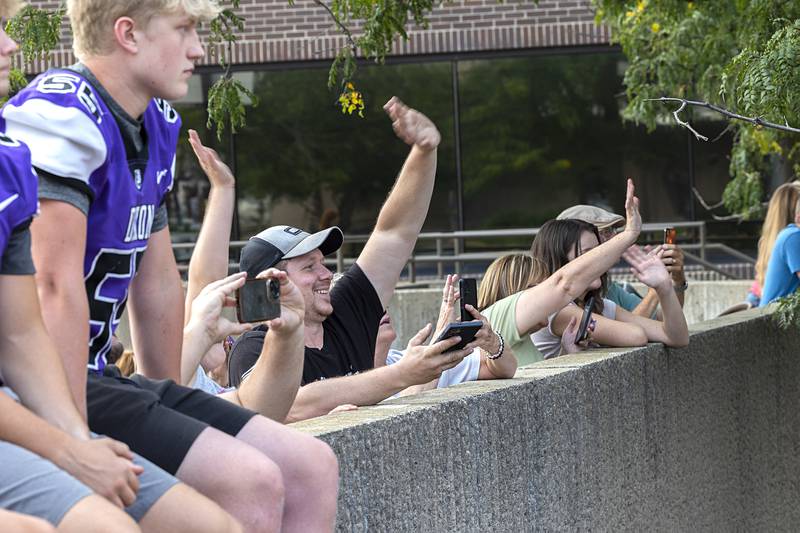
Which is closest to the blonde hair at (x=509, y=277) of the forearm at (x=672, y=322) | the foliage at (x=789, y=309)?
the forearm at (x=672, y=322)

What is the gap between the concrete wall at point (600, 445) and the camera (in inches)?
151

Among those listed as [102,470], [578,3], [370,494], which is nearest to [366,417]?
[370,494]

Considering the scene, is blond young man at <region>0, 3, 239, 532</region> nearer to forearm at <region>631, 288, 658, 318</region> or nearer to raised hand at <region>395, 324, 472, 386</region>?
raised hand at <region>395, 324, 472, 386</region>

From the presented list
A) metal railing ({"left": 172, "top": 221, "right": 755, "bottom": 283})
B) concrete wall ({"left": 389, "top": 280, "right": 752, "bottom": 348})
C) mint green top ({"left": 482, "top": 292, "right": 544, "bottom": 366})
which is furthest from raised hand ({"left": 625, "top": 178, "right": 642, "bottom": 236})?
metal railing ({"left": 172, "top": 221, "right": 755, "bottom": 283})

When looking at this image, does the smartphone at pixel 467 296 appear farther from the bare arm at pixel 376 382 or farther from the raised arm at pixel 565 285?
the raised arm at pixel 565 285

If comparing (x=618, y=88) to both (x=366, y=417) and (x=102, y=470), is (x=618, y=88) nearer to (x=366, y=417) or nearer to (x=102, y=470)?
(x=366, y=417)

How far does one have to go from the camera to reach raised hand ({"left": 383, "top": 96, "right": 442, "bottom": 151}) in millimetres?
5109

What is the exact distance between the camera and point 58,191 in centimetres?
286

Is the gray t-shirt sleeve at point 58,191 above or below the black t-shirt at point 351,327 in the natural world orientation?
above

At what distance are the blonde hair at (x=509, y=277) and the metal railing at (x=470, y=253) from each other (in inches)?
271

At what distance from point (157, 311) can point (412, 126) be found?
75.3 inches

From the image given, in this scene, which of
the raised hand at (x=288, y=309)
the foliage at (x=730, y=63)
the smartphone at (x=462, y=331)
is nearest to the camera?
the raised hand at (x=288, y=309)

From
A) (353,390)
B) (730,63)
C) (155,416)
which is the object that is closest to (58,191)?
(155,416)

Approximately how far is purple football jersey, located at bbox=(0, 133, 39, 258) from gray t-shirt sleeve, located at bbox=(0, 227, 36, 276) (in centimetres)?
2
